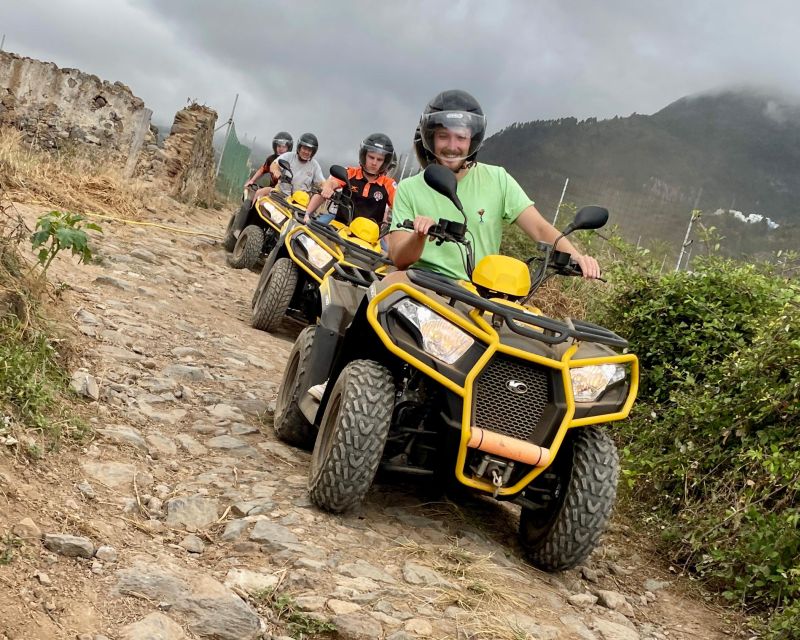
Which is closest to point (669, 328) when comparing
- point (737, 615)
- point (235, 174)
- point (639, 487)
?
point (639, 487)

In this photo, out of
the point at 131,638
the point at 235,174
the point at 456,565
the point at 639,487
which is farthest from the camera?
the point at 235,174

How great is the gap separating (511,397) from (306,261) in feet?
12.5

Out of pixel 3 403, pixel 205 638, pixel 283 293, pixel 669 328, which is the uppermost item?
pixel 669 328

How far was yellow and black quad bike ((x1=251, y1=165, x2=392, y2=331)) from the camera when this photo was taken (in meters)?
6.66

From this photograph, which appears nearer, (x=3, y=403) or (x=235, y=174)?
(x=3, y=403)

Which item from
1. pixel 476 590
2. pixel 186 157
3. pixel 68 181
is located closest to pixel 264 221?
pixel 68 181

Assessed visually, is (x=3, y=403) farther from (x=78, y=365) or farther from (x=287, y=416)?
(x=287, y=416)

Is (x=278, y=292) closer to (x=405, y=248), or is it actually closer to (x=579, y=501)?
(x=405, y=248)

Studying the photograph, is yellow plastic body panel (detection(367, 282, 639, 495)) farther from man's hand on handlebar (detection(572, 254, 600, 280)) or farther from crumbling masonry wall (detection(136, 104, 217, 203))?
crumbling masonry wall (detection(136, 104, 217, 203))

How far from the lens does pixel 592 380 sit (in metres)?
3.41

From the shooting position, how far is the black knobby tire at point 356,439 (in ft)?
10.9

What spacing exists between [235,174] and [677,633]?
75.9 feet

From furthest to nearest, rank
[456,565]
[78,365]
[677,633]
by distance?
[78,365] → [677,633] → [456,565]

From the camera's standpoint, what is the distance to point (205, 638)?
8.26 feet
